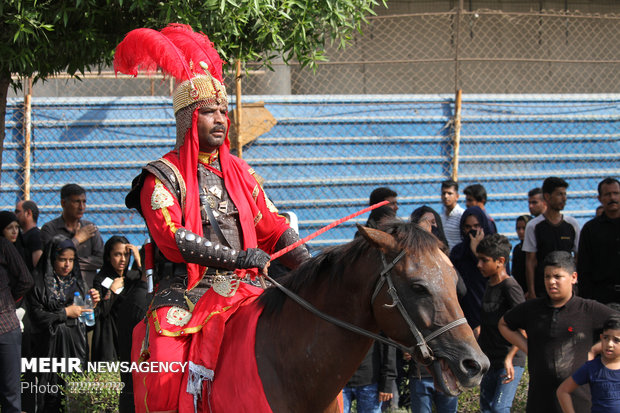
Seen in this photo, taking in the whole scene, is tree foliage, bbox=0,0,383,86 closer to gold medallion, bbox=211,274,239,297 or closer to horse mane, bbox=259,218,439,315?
gold medallion, bbox=211,274,239,297

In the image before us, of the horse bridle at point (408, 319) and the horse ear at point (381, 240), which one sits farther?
the horse ear at point (381, 240)

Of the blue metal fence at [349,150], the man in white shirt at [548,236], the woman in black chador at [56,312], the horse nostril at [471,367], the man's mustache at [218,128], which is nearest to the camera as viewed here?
the horse nostril at [471,367]

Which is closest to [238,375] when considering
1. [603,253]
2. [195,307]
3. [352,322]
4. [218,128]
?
[195,307]

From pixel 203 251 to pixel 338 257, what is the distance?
639mm

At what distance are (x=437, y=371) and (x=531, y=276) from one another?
17.8ft

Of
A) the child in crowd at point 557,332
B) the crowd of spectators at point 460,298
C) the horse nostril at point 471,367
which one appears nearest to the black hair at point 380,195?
the crowd of spectators at point 460,298

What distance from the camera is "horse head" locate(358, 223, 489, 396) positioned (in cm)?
288

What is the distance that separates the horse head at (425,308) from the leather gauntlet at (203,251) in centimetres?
72

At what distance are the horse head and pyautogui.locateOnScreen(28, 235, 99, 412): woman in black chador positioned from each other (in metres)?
4.70

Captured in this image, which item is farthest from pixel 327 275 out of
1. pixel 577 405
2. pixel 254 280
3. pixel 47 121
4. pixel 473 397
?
pixel 47 121

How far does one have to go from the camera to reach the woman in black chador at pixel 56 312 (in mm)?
6934

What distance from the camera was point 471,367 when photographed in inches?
113

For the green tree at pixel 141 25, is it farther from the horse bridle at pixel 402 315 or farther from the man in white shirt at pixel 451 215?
the man in white shirt at pixel 451 215

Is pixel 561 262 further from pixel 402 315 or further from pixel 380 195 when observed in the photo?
pixel 402 315
